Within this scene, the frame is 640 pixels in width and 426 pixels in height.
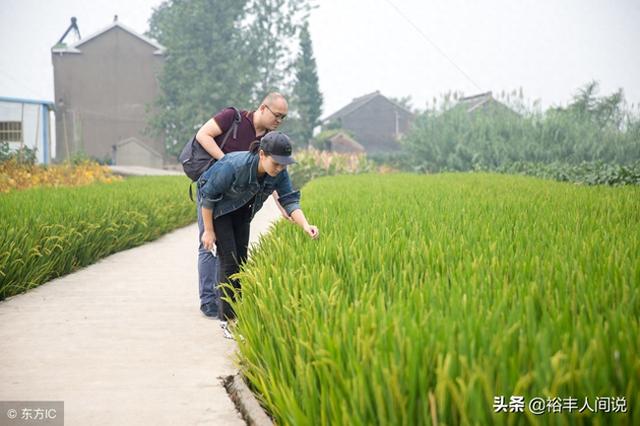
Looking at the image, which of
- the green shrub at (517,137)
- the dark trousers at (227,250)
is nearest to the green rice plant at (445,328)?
the dark trousers at (227,250)

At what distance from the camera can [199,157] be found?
5.23 metres

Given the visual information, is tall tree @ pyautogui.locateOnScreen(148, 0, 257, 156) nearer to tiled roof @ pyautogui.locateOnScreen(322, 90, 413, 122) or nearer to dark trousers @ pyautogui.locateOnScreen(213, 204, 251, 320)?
tiled roof @ pyautogui.locateOnScreen(322, 90, 413, 122)

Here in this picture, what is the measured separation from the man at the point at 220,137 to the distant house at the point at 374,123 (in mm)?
54279

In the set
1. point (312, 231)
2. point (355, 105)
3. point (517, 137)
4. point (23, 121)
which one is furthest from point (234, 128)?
point (355, 105)

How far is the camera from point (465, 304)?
257 cm

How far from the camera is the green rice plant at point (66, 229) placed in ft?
19.8

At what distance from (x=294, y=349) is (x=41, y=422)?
3.79 ft

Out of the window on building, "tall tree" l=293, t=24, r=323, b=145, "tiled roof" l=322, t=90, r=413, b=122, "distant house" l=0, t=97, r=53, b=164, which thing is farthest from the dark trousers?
"tiled roof" l=322, t=90, r=413, b=122

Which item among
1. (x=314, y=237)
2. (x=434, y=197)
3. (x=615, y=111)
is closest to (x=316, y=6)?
(x=615, y=111)

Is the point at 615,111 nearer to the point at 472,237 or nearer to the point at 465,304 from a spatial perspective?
the point at 472,237

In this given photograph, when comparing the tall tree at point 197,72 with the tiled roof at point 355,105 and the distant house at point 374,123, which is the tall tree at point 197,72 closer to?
the distant house at point 374,123

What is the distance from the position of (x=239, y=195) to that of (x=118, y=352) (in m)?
1.24

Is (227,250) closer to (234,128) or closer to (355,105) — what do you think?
(234,128)

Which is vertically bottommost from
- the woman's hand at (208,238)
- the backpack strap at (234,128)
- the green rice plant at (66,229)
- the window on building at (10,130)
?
the green rice plant at (66,229)
